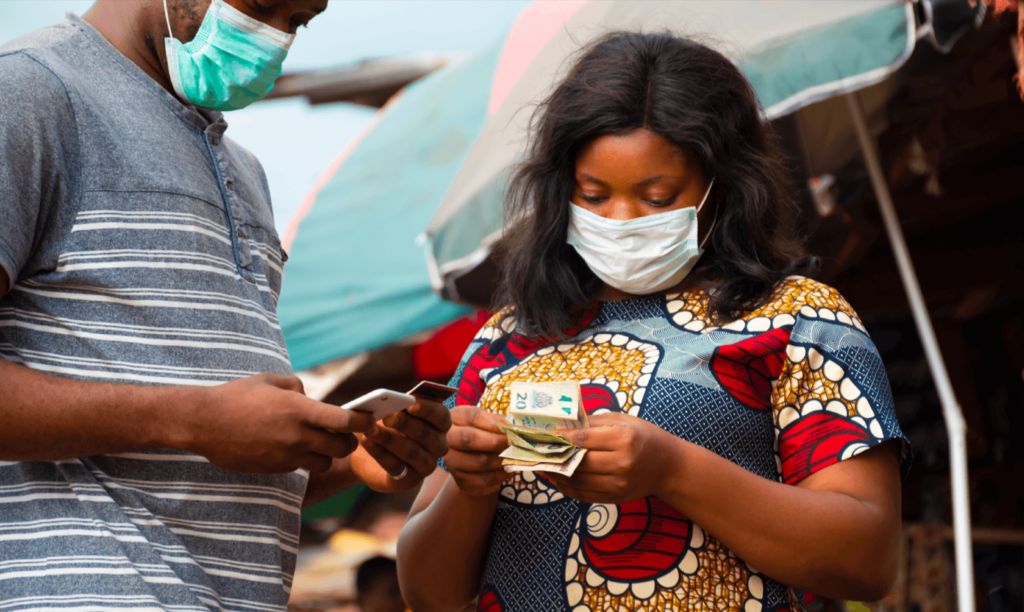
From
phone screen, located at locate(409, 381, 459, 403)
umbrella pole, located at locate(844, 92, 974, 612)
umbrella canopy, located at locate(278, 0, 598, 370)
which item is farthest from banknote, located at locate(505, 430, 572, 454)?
umbrella canopy, located at locate(278, 0, 598, 370)

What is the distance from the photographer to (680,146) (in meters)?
1.87

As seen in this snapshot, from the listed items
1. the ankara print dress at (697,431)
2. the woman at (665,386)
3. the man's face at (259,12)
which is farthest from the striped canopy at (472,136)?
the ankara print dress at (697,431)

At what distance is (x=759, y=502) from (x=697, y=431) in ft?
0.62

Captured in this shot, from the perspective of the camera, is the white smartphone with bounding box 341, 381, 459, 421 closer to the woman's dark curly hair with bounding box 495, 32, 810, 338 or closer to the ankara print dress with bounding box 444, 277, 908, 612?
the ankara print dress with bounding box 444, 277, 908, 612

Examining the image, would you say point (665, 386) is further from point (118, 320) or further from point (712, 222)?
point (118, 320)

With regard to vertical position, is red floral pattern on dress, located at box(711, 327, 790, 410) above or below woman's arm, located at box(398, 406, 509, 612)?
above

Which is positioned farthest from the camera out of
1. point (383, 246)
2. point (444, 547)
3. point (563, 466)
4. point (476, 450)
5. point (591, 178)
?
point (383, 246)

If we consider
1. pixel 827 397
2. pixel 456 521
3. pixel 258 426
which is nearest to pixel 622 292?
pixel 827 397

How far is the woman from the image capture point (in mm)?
1537

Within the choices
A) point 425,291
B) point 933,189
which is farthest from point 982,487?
point 425,291

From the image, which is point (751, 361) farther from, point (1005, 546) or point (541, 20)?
point (1005, 546)

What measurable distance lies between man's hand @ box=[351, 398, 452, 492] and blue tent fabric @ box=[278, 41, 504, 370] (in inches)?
120

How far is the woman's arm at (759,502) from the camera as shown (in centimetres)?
148

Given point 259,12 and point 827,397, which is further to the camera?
point 259,12
